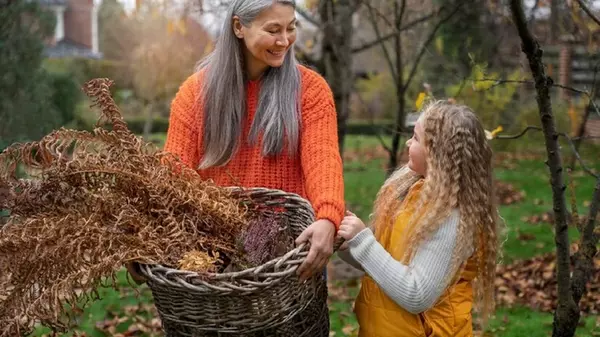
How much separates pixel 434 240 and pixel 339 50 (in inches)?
152

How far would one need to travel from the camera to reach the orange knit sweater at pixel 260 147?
267cm

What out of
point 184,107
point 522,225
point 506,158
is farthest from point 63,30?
point 184,107

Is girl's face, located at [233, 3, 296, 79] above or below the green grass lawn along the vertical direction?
above

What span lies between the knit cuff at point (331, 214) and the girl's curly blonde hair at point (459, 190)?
215 millimetres

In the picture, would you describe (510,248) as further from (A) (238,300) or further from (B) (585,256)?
(A) (238,300)

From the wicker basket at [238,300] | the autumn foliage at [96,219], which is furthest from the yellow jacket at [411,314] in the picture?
the autumn foliage at [96,219]

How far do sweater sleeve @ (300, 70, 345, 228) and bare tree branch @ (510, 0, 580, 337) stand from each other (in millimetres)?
935

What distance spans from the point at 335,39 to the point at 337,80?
12.6 inches

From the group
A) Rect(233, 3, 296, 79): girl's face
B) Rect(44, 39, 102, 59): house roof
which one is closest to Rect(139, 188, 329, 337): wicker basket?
Rect(233, 3, 296, 79): girl's face

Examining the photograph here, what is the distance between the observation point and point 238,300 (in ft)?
6.91

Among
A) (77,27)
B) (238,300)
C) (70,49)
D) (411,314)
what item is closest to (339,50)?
(411,314)

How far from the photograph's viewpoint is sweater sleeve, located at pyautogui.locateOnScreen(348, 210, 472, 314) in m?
2.27

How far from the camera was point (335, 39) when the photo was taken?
5984mm

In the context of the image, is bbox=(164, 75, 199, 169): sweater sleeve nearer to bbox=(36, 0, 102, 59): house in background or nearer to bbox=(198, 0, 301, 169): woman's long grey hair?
Answer: bbox=(198, 0, 301, 169): woman's long grey hair
